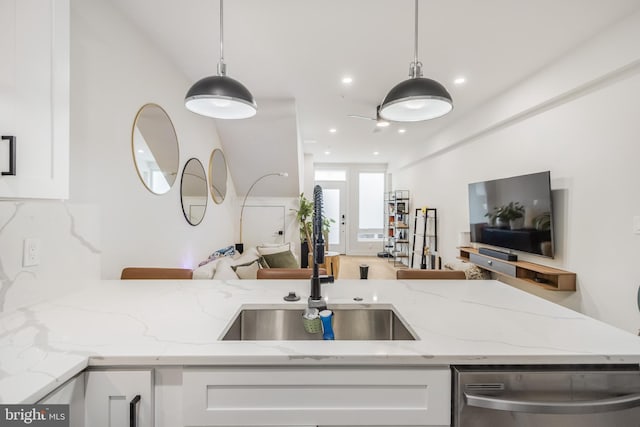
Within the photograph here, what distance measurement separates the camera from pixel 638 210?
196 cm

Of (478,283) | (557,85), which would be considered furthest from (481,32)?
(478,283)

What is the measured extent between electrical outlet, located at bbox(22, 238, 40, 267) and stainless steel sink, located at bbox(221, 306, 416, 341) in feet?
2.97

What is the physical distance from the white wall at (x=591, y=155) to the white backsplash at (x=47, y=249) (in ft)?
11.5

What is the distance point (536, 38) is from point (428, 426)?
9.23 ft

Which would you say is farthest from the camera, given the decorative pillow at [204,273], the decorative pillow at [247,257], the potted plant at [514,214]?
the potted plant at [514,214]

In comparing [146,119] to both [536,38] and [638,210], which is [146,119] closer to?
[536,38]

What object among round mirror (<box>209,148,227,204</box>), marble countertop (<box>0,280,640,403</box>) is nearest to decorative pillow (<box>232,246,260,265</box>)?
round mirror (<box>209,148,227,204</box>)

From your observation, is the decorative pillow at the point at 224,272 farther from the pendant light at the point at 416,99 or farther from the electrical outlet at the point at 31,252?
the pendant light at the point at 416,99

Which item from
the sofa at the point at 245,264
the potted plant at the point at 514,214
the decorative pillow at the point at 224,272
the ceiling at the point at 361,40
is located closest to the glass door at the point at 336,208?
the ceiling at the point at 361,40

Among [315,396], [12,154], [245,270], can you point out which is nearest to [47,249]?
[12,154]

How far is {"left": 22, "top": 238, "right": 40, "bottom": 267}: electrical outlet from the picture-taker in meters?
1.16

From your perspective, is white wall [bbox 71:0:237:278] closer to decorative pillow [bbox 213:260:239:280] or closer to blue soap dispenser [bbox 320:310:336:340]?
decorative pillow [bbox 213:260:239:280]

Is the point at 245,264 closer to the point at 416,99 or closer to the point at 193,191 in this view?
the point at 193,191

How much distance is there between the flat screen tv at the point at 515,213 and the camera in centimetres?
265
